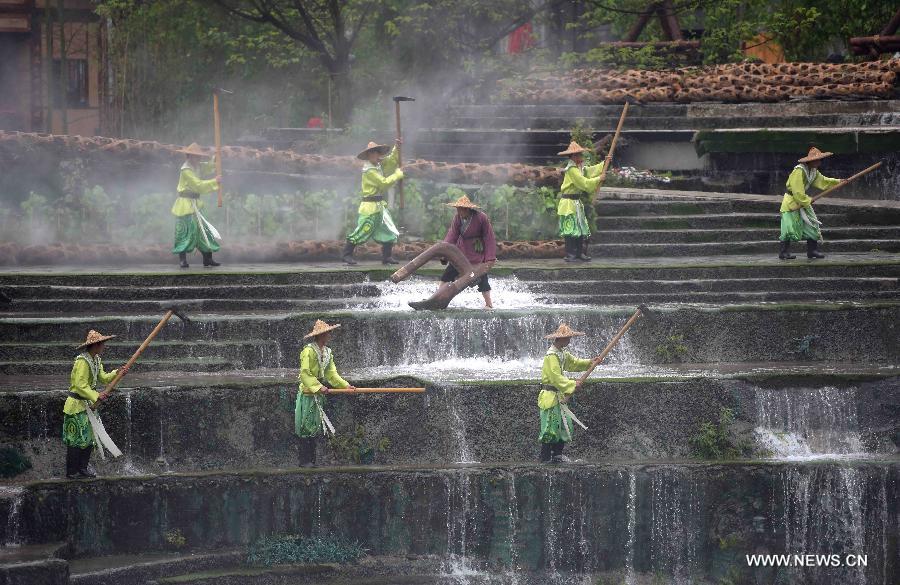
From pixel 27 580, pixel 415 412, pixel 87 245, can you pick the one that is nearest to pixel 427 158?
pixel 87 245

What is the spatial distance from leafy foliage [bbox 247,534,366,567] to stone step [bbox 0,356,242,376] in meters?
2.35

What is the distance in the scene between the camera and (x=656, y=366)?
48.8 ft

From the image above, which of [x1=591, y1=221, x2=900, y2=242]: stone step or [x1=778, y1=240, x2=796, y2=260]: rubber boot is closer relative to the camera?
[x1=778, y1=240, x2=796, y2=260]: rubber boot

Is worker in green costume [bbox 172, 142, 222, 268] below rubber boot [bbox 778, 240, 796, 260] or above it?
above

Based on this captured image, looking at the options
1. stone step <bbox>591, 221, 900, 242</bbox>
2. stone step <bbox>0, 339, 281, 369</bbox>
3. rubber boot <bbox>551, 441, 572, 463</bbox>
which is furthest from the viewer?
stone step <bbox>591, 221, 900, 242</bbox>

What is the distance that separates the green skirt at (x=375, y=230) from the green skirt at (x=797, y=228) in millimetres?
4637

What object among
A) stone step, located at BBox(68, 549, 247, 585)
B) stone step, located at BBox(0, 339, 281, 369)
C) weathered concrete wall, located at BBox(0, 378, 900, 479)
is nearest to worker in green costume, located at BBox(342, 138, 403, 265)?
stone step, located at BBox(0, 339, 281, 369)

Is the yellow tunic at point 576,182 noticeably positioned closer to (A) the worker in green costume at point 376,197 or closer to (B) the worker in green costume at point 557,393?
(A) the worker in green costume at point 376,197

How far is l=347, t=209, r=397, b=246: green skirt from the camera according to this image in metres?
16.8

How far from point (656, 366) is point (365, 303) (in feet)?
10.9

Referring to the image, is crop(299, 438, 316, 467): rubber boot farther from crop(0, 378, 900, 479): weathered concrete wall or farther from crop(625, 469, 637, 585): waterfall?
crop(625, 469, 637, 585): waterfall

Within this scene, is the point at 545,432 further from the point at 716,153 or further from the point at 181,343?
the point at 716,153

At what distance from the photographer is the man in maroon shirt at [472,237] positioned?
1540cm

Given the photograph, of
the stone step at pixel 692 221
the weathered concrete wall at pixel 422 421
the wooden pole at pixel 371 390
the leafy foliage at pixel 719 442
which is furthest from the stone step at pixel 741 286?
the wooden pole at pixel 371 390
